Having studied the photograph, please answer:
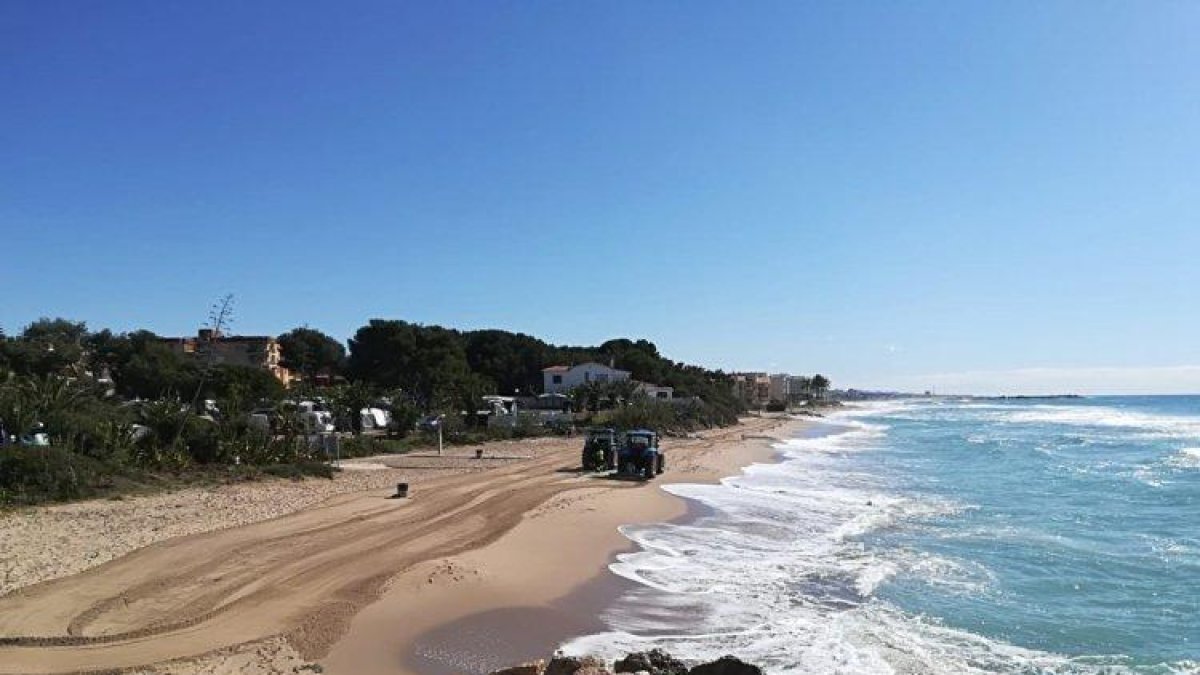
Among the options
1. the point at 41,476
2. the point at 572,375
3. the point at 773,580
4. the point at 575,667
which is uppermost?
the point at 572,375

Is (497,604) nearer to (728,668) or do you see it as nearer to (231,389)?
(728,668)

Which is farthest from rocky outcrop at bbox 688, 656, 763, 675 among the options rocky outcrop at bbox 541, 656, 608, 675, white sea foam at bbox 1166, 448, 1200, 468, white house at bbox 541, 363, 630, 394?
white house at bbox 541, 363, 630, 394

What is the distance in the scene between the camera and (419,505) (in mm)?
20672

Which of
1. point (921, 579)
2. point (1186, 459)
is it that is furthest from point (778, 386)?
point (921, 579)

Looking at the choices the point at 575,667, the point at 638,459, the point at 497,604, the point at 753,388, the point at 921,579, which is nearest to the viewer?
the point at 575,667

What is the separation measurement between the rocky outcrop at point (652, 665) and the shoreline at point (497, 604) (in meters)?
2.01

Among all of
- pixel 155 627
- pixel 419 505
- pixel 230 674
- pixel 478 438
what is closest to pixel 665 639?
pixel 230 674

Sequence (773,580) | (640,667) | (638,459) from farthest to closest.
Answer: (638,459), (773,580), (640,667)

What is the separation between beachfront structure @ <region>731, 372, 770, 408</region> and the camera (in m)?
142

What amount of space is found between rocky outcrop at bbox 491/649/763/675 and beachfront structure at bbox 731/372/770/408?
125575 mm

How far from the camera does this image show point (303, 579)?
12828 mm

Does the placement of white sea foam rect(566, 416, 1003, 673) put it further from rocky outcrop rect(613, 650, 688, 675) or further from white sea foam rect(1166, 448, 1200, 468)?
white sea foam rect(1166, 448, 1200, 468)

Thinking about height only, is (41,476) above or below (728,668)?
above

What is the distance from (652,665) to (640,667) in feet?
0.39
